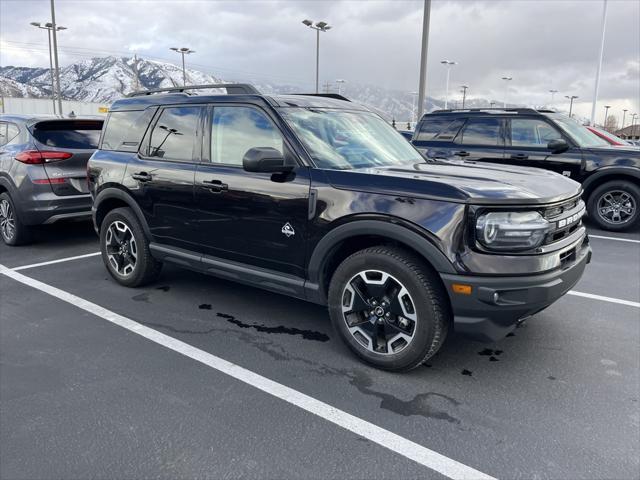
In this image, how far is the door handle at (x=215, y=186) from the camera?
4.02 meters

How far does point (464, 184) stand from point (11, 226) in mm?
6246

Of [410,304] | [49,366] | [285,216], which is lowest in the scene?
[49,366]

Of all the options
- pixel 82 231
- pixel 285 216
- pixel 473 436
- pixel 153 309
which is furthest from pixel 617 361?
pixel 82 231

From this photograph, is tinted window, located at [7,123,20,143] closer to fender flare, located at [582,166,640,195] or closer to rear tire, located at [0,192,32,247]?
rear tire, located at [0,192,32,247]

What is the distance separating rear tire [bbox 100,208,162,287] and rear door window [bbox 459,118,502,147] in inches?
239

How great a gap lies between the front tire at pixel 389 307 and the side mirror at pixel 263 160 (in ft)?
2.73

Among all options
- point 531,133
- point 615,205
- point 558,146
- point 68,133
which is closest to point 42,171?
point 68,133

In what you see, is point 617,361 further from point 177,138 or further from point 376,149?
Result: point 177,138

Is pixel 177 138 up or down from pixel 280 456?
up

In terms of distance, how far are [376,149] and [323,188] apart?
0.92 meters

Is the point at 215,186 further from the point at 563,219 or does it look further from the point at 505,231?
the point at 563,219

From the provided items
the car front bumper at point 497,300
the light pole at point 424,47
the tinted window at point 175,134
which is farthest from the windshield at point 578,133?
the tinted window at point 175,134

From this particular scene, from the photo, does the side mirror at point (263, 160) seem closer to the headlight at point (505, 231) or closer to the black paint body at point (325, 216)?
the black paint body at point (325, 216)

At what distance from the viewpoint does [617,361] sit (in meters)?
3.56
